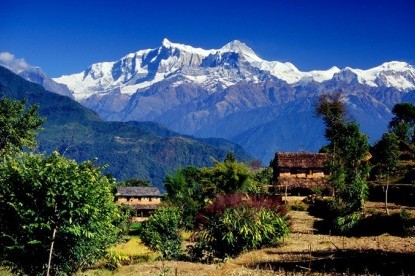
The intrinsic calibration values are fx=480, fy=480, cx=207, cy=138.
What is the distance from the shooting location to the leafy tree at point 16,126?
53.5 m

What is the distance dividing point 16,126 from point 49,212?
40765 millimetres

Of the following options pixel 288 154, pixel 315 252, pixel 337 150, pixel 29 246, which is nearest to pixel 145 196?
pixel 288 154

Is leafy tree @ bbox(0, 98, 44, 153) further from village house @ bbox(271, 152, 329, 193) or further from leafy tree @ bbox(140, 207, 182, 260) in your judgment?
village house @ bbox(271, 152, 329, 193)

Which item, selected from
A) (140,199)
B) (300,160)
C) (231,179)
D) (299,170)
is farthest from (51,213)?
(140,199)

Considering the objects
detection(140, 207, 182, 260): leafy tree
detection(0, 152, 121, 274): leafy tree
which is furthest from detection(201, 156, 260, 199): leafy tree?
detection(0, 152, 121, 274): leafy tree

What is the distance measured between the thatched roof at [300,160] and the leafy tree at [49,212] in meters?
61.1

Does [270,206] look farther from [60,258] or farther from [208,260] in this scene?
[60,258]

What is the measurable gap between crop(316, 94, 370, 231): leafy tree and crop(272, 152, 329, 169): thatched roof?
4.75 metres

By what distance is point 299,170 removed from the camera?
78.8 m

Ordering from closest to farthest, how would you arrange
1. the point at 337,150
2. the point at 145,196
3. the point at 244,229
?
the point at 244,229 → the point at 337,150 → the point at 145,196

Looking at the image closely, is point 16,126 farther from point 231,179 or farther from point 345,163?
point 345,163

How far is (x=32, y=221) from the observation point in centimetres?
1819

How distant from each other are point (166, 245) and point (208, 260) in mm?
5944

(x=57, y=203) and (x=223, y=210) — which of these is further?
(x=223, y=210)
